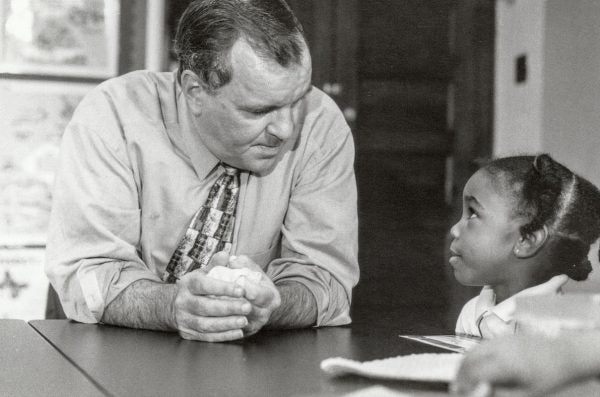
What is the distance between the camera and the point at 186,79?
1664 mm

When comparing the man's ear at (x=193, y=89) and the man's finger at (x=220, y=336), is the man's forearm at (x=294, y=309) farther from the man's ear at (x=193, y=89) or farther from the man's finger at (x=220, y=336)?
the man's ear at (x=193, y=89)

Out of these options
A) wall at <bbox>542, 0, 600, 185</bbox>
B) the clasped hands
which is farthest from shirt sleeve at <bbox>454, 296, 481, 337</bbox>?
wall at <bbox>542, 0, 600, 185</bbox>

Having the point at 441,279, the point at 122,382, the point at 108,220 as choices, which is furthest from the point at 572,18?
the point at 122,382

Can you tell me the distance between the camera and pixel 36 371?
0.93 metres

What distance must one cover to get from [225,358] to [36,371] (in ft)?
0.80

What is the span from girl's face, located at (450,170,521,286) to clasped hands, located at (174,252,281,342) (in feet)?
1.84

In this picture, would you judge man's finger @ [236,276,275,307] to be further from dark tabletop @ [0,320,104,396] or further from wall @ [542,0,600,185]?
wall @ [542,0,600,185]

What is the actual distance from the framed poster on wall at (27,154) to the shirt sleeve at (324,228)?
197cm

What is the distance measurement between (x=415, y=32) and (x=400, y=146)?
58 centimetres

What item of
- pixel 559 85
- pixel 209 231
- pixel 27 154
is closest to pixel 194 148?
pixel 209 231

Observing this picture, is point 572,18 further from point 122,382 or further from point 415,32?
point 122,382

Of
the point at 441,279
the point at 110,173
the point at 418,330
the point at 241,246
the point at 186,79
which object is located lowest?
the point at 441,279

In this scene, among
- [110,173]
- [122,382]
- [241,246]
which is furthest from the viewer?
[241,246]

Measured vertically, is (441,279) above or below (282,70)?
below
